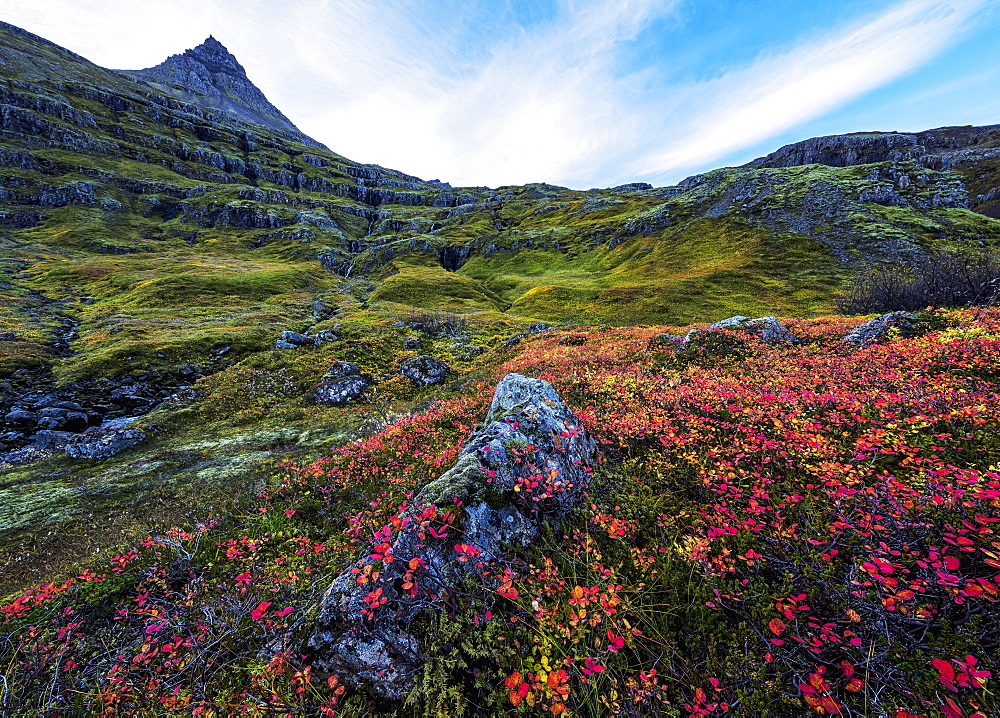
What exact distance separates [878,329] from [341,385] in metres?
33.0

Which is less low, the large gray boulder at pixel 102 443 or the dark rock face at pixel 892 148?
the dark rock face at pixel 892 148

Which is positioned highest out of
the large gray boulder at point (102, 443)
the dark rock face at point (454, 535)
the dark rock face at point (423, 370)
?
the dark rock face at point (454, 535)

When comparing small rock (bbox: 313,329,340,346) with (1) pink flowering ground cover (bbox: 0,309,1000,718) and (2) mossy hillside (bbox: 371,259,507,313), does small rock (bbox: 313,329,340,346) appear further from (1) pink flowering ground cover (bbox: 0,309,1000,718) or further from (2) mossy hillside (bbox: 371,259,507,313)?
(1) pink flowering ground cover (bbox: 0,309,1000,718)

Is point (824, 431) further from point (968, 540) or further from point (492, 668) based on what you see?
point (492, 668)

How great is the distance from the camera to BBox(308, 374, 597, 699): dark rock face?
16.9ft

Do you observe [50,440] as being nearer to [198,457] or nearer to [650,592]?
[198,457]

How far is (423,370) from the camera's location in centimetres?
2847

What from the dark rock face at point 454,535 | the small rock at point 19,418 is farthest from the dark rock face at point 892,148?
the small rock at point 19,418

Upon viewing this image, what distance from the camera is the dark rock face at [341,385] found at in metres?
24.0

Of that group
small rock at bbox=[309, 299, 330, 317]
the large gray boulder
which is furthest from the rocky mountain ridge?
the large gray boulder

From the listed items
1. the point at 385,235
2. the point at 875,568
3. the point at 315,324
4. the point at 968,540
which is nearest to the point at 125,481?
the point at 875,568

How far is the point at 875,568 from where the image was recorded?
507 cm

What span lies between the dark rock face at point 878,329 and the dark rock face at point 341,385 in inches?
1197

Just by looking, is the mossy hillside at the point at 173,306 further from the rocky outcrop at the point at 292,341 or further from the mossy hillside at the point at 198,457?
the mossy hillside at the point at 198,457
